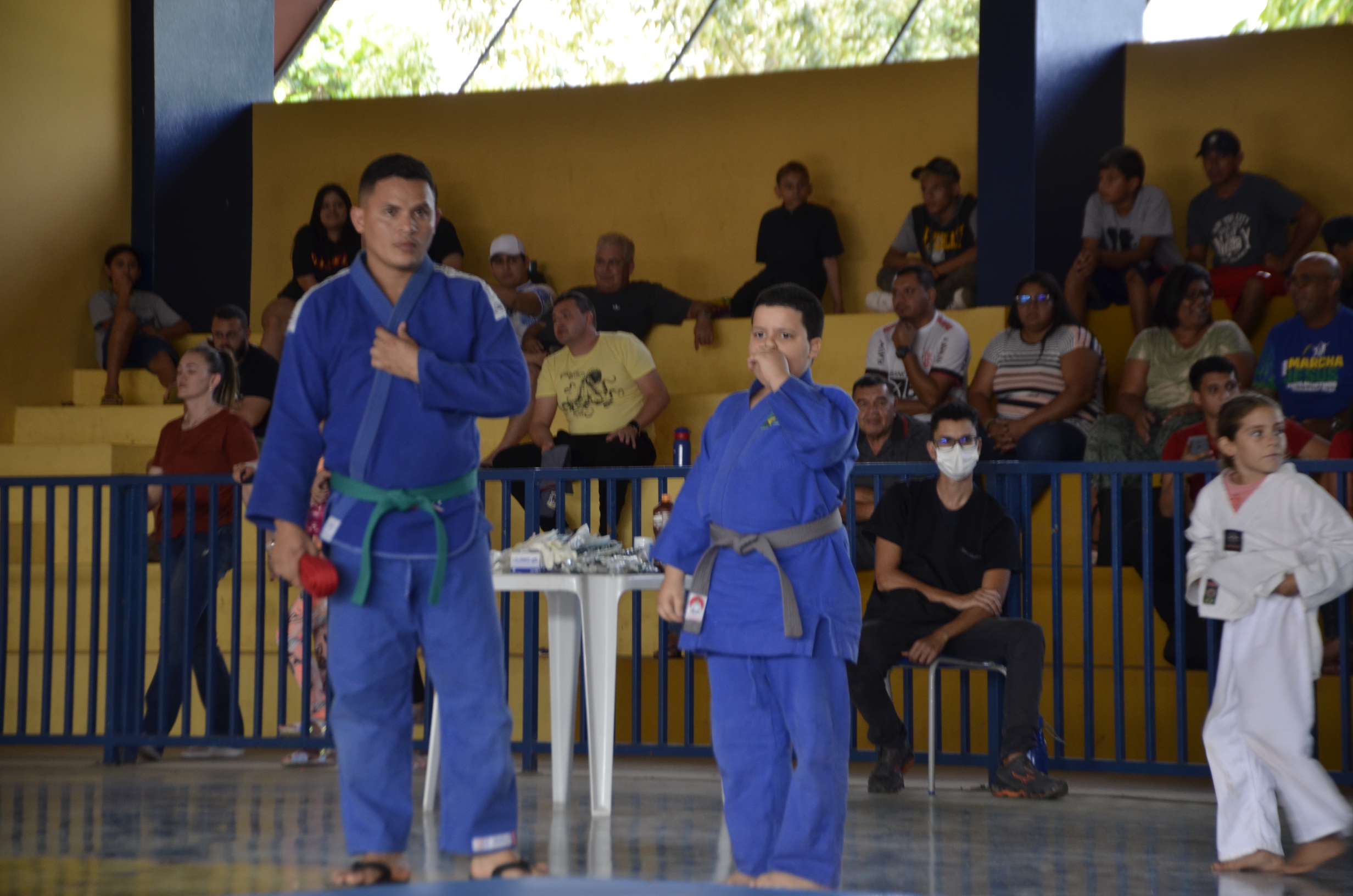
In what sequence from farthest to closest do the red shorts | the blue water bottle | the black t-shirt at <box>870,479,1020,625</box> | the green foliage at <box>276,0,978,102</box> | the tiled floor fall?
the green foliage at <box>276,0,978,102</box>, the red shorts, the blue water bottle, the black t-shirt at <box>870,479,1020,625</box>, the tiled floor

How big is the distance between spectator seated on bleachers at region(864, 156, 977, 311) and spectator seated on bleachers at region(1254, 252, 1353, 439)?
1.74 metres

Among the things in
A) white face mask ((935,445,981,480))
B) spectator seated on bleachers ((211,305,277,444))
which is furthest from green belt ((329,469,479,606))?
spectator seated on bleachers ((211,305,277,444))

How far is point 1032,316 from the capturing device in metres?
6.54

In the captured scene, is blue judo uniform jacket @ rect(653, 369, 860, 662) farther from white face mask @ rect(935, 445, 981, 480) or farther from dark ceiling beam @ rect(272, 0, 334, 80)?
dark ceiling beam @ rect(272, 0, 334, 80)

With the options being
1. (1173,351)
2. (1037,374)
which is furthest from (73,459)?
(1173,351)

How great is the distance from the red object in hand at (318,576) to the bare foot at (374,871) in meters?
0.57

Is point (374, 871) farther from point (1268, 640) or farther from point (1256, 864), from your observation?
point (1268, 640)

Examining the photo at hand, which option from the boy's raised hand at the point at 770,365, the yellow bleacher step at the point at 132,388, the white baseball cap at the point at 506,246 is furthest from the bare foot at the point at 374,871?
the yellow bleacher step at the point at 132,388

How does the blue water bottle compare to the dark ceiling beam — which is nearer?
the blue water bottle

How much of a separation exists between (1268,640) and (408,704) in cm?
216

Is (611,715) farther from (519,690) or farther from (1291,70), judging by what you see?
(1291,70)

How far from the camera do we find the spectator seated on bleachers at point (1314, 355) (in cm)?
609

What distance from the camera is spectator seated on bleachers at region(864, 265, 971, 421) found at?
6742 millimetres

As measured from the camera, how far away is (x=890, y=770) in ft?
16.2
